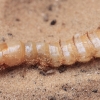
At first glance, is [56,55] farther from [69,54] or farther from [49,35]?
[49,35]

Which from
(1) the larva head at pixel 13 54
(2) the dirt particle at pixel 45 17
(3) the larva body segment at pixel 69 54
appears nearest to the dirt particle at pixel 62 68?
(3) the larva body segment at pixel 69 54

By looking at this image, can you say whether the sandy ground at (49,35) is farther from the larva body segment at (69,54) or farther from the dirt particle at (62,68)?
the larva body segment at (69,54)

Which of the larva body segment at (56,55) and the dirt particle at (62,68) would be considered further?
the dirt particle at (62,68)

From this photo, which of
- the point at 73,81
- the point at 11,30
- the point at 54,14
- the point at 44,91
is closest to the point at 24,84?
the point at 44,91

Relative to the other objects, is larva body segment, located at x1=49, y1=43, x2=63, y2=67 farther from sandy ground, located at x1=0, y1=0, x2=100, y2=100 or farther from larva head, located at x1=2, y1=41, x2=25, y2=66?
larva head, located at x1=2, y1=41, x2=25, y2=66

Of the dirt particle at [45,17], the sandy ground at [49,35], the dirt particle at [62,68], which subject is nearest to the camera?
the sandy ground at [49,35]

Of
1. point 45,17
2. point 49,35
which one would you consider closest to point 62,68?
point 49,35
